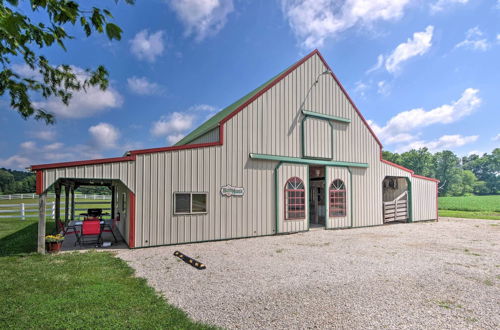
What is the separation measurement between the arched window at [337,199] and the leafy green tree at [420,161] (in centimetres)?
7285

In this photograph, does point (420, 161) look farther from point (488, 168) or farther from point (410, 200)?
point (410, 200)

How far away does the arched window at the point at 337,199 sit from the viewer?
13.4m

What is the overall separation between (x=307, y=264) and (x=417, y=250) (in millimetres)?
4175

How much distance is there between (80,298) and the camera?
437cm

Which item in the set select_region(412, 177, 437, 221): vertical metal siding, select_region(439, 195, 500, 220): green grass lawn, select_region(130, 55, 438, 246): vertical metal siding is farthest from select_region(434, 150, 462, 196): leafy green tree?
select_region(130, 55, 438, 246): vertical metal siding

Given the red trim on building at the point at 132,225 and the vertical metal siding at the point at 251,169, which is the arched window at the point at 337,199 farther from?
the red trim on building at the point at 132,225

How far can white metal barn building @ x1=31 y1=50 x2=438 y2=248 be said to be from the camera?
8.97 m

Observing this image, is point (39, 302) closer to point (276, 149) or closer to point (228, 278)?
point (228, 278)

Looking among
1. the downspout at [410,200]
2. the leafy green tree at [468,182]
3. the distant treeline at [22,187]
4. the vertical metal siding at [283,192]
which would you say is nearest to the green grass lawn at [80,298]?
the vertical metal siding at [283,192]

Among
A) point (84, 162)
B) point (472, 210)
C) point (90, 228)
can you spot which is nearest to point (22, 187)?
point (90, 228)

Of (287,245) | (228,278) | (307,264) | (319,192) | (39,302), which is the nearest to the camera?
(39,302)

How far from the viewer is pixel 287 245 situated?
938 cm

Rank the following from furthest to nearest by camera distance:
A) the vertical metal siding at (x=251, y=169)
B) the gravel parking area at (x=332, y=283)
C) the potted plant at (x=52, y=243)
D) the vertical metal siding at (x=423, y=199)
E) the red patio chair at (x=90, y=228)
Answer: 1. the vertical metal siding at (x=423, y=199)
2. the vertical metal siding at (x=251, y=169)
3. the red patio chair at (x=90, y=228)
4. the potted plant at (x=52, y=243)
5. the gravel parking area at (x=332, y=283)

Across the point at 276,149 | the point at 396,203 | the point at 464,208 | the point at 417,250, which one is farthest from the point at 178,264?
the point at 464,208
